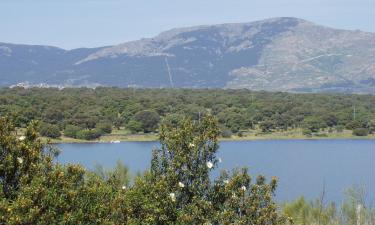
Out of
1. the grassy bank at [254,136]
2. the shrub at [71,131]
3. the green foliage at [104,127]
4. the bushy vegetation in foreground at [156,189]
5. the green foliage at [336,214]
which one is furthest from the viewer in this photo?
the green foliage at [104,127]

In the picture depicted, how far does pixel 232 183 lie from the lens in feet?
55.5

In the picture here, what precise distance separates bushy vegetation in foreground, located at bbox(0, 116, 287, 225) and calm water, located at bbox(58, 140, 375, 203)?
4881cm

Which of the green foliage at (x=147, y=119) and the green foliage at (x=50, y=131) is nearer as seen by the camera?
the green foliage at (x=50, y=131)

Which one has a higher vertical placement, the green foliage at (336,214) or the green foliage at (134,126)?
the green foliage at (336,214)

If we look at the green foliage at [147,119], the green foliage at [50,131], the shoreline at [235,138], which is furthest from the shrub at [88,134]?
the green foliage at [147,119]

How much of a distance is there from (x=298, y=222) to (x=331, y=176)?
56.3 meters

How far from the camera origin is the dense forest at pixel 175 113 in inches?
5487

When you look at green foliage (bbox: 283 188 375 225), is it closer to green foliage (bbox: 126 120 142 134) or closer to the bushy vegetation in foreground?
the bushy vegetation in foreground

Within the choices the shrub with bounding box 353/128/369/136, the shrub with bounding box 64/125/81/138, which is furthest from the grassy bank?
the shrub with bounding box 64/125/81/138

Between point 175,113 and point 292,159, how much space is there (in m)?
52.1

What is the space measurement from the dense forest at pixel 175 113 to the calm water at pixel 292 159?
40.7 feet

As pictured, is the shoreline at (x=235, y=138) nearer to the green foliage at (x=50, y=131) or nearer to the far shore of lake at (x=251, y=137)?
the far shore of lake at (x=251, y=137)

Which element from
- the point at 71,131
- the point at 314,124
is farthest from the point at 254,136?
the point at 71,131

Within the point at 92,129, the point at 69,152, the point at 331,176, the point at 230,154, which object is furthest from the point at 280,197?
A: the point at 92,129
